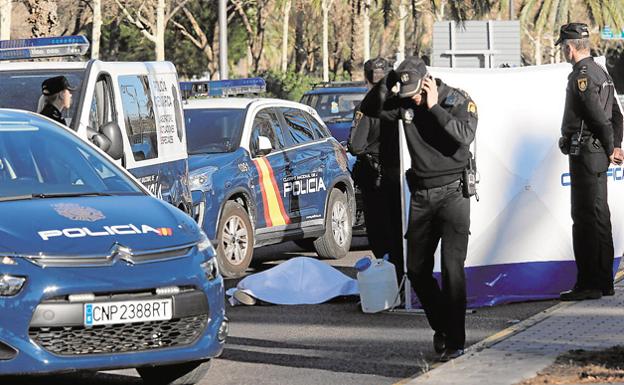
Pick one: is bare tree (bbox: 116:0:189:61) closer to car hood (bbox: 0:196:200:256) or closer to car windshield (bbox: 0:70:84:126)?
car windshield (bbox: 0:70:84:126)

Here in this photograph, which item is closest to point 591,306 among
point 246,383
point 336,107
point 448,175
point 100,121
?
point 448,175

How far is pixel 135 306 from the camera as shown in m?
7.29

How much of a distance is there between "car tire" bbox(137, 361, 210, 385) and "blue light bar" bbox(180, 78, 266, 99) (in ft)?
26.9

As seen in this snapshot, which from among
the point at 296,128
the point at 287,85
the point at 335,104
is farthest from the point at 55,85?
the point at 287,85

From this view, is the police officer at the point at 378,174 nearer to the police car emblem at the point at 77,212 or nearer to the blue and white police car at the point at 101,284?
the blue and white police car at the point at 101,284

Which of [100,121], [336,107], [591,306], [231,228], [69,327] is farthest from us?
[336,107]

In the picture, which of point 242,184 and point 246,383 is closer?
point 246,383

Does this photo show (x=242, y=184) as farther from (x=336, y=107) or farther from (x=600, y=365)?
(x=336, y=107)

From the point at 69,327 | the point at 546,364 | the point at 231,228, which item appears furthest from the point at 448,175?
the point at 231,228

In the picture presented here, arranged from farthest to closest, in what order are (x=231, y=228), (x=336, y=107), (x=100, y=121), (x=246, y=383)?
(x=336, y=107) < (x=231, y=228) < (x=100, y=121) < (x=246, y=383)

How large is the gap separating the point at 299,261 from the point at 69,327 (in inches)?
207

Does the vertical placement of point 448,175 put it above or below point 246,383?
above

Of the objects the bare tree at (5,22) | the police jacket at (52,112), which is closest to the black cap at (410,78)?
the police jacket at (52,112)

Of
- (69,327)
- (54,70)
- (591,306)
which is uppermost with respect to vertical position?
(54,70)
